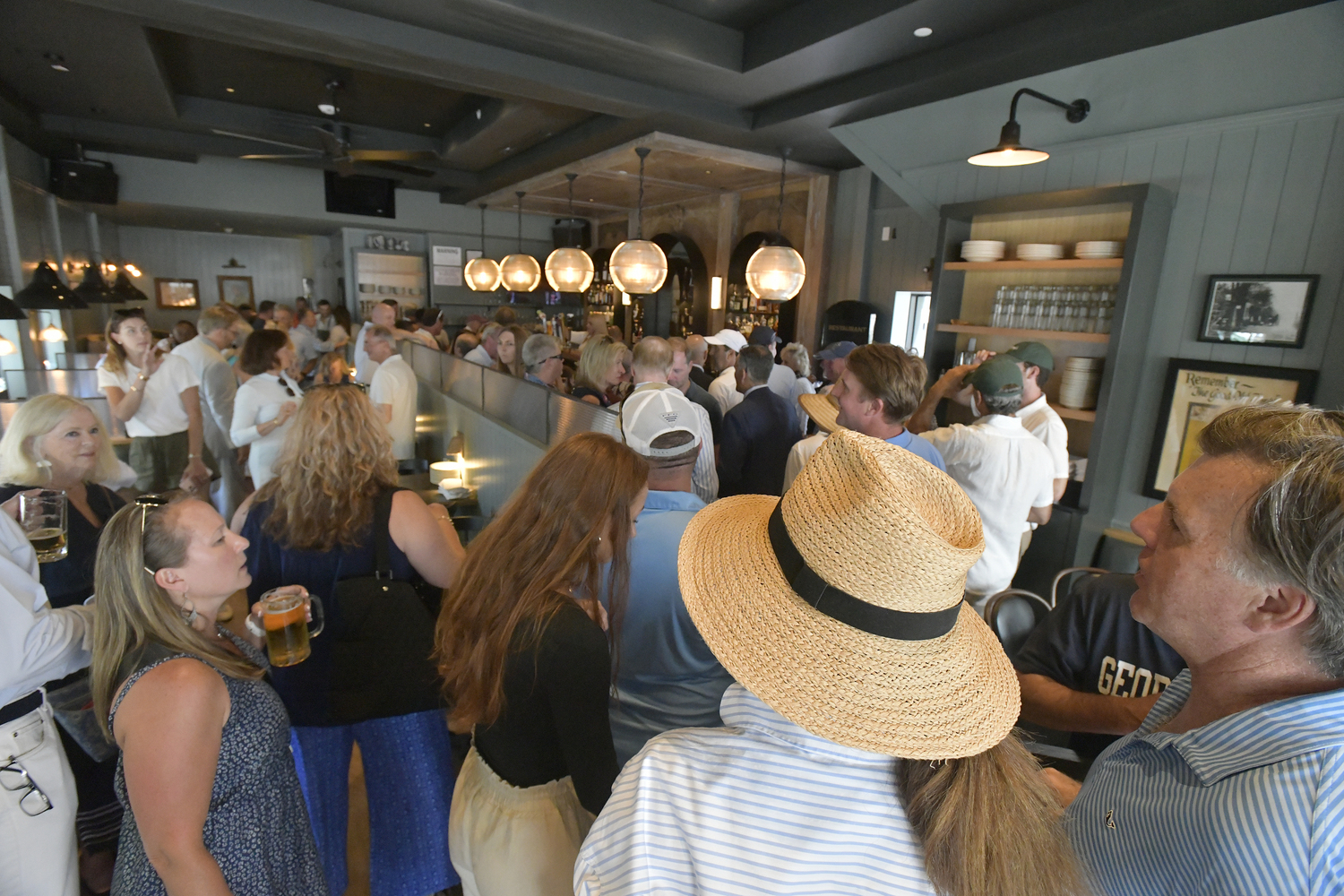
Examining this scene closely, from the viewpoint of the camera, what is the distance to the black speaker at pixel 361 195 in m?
9.88

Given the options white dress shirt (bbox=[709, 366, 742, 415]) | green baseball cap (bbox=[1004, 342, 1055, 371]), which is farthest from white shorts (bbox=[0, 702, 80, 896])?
green baseball cap (bbox=[1004, 342, 1055, 371])

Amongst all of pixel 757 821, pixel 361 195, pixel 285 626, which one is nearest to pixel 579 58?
pixel 285 626

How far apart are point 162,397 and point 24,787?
138 inches

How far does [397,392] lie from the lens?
4340 mm

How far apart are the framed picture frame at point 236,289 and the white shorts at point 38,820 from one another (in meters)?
14.8

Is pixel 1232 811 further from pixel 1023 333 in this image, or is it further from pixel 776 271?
pixel 776 271

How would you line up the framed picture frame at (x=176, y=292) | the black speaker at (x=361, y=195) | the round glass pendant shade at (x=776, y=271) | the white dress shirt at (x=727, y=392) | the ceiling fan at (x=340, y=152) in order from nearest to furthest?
1. the white dress shirt at (x=727, y=392)
2. the round glass pendant shade at (x=776, y=271)
3. the ceiling fan at (x=340, y=152)
4. the black speaker at (x=361, y=195)
5. the framed picture frame at (x=176, y=292)

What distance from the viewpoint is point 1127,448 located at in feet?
12.4

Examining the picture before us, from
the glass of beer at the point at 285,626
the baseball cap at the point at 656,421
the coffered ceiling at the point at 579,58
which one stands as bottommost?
the glass of beer at the point at 285,626

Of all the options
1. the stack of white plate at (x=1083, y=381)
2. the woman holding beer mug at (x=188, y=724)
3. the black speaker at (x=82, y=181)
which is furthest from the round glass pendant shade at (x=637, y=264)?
the black speaker at (x=82, y=181)

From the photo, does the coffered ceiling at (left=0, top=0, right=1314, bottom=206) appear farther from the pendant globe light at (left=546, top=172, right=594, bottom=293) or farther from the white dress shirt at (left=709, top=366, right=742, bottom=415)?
the white dress shirt at (left=709, top=366, right=742, bottom=415)

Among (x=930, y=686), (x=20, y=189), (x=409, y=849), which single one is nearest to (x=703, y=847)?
(x=930, y=686)

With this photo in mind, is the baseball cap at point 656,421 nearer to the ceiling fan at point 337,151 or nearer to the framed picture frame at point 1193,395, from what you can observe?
the framed picture frame at point 1193,395

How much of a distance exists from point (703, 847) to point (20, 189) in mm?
9678
